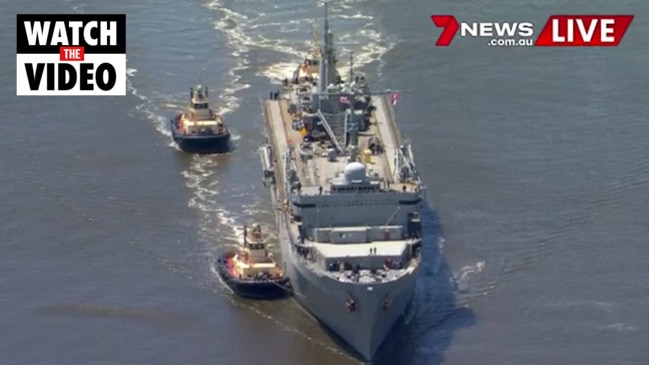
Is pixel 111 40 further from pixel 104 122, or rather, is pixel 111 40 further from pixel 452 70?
pixel 452 70

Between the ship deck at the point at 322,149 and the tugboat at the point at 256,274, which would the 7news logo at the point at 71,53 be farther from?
the tugboat at the point at 256,274

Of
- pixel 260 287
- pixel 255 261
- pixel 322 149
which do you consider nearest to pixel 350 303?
pixel 260 287

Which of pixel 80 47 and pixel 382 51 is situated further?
pixel 382 51

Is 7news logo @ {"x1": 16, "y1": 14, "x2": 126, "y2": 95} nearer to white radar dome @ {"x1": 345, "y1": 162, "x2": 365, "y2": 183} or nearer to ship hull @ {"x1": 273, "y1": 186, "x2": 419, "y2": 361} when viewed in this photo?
white radar dome @ {"x1": 345, "y1": 162, "x2": 365, "y2": 183}

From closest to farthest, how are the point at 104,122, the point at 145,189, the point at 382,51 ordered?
the point at 145,189 → the point at 104,122 → the point at 382,51

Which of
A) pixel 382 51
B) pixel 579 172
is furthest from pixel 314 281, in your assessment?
pixel 382 51
